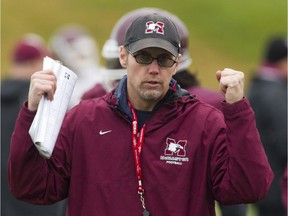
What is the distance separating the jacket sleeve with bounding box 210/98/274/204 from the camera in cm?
567

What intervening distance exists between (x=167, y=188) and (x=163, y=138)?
266 millimetres

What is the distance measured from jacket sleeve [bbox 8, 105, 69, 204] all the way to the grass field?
2057 cm

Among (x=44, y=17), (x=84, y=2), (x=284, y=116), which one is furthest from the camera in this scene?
(x=84, y=2)

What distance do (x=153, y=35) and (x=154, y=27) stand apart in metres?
0.08

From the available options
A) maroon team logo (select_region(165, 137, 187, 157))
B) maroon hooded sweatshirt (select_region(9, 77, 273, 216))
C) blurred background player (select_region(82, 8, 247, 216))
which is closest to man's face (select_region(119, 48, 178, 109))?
maroon hooded sweatshirt (select_region(9, 77, 273, 216))

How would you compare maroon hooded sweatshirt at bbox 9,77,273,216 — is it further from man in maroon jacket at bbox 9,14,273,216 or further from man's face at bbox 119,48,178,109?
man's face at bbox 119,48,178,109

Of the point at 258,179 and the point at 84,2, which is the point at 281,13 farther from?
the point at 258,179

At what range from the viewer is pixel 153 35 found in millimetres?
5926

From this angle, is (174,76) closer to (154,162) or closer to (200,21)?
(154,162)

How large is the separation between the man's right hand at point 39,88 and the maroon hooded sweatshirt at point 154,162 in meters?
0.06

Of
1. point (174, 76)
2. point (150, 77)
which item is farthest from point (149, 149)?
point (174, 76)

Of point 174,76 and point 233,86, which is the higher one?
point 174,76

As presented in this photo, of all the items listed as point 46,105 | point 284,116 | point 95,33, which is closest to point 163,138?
point 46,105

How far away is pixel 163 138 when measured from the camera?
232 inches
